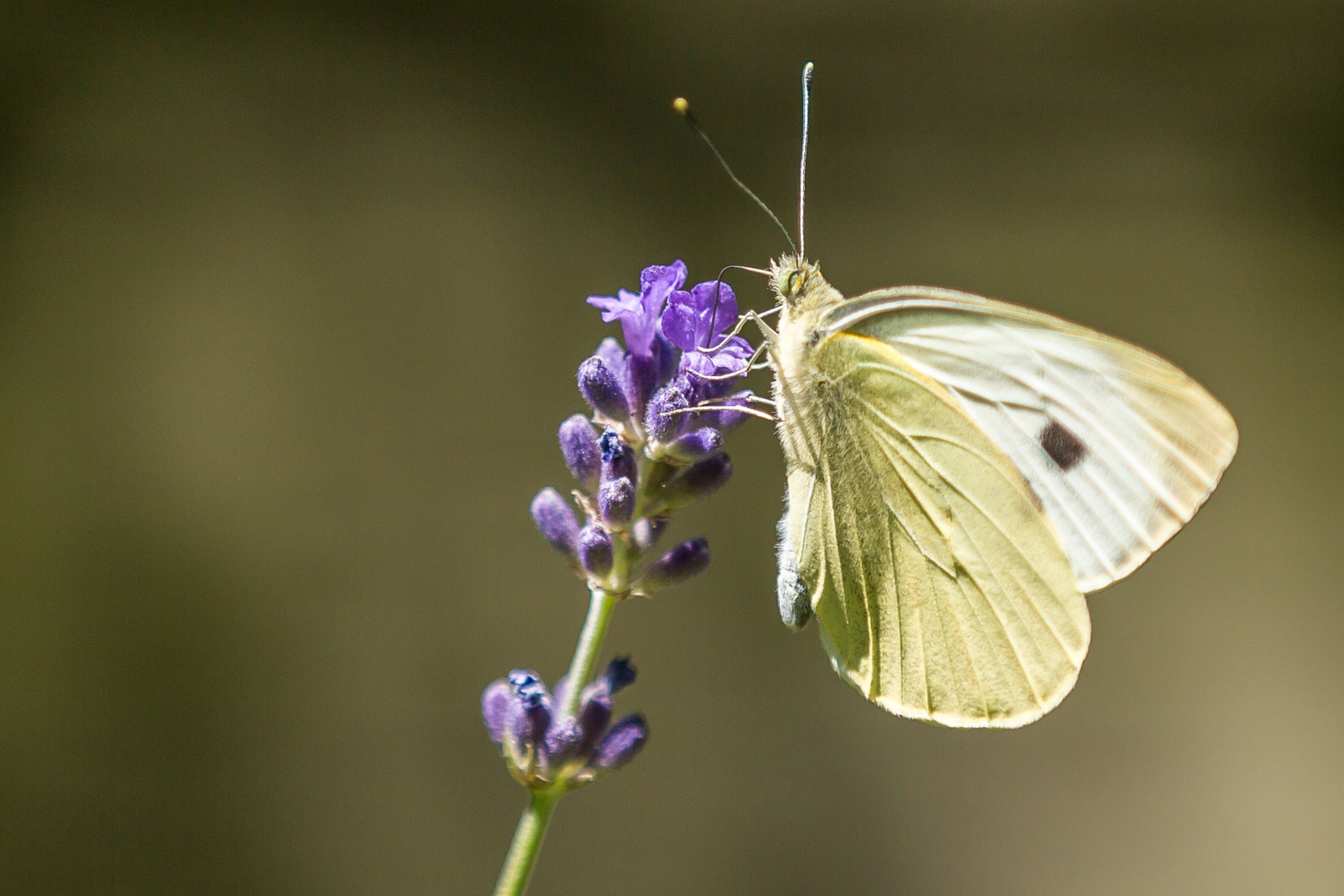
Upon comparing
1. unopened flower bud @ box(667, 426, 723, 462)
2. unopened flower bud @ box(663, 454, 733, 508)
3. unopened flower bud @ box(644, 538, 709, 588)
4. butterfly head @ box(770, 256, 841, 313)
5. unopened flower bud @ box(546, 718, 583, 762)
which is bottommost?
unopened flower bud @ box(546, 718, 583, 762)

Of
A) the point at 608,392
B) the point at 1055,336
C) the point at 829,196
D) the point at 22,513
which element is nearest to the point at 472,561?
the point at 22,513

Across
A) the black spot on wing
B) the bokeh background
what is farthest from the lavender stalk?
the bokeh background

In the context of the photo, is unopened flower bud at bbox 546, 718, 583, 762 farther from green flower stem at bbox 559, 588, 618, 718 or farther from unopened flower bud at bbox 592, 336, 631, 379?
unopened flower bud at bbox 592, 336, 631, 379

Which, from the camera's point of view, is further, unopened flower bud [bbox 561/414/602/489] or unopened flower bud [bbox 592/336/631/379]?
unopened flower bud [bbox 592/336/631/379]

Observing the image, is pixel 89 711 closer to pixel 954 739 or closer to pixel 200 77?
pixel 200 77

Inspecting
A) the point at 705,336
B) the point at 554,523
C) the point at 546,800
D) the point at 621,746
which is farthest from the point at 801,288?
the point at 546,800

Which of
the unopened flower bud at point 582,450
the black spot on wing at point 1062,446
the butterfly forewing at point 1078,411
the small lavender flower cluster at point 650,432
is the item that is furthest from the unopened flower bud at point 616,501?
the black spot on wing at point 1062,446

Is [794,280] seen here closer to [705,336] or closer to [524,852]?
[705,336]

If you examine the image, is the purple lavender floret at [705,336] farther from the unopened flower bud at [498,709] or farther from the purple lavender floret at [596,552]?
the unopened flower bud at [498,709]
